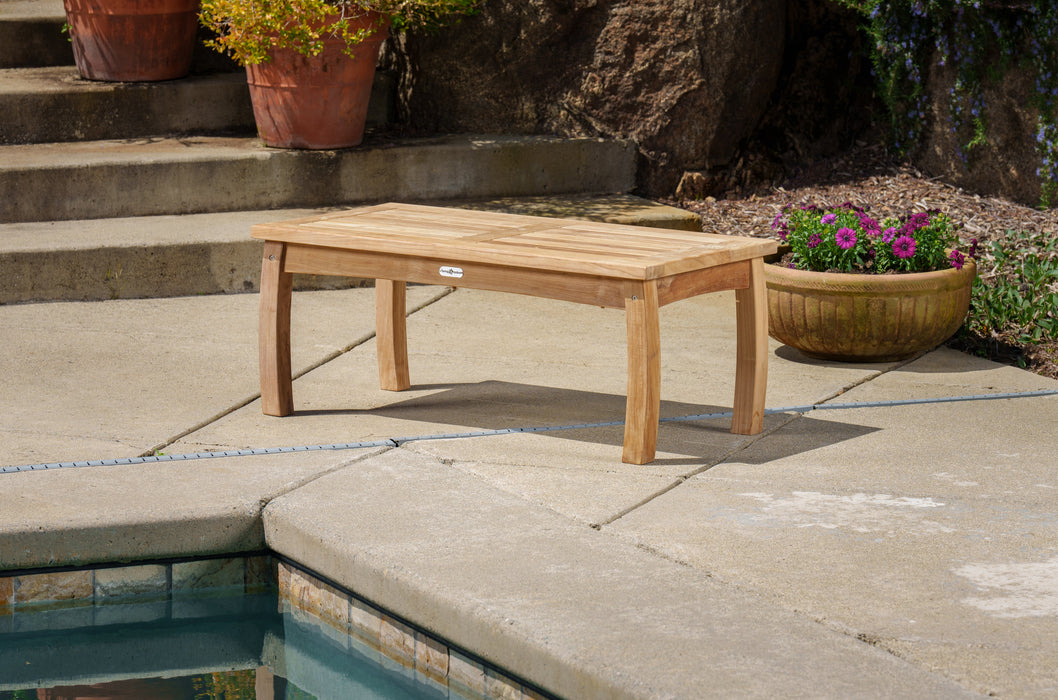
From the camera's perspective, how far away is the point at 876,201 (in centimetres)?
663

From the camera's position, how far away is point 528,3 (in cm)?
696

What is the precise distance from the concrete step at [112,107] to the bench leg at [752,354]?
12.4ft

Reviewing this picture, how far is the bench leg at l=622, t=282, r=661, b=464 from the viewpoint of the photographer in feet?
11.5

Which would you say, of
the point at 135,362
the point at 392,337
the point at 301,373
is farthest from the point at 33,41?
the point at 392,337

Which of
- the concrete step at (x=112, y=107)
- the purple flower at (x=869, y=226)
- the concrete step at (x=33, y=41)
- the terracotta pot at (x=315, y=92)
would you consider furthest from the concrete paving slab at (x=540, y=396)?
the concrete step at (x=33, y=41)

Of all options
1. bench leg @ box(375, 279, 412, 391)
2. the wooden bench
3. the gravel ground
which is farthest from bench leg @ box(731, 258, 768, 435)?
the gravel ground

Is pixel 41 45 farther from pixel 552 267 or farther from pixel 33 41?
pixel 552 267

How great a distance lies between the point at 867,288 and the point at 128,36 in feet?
13.3

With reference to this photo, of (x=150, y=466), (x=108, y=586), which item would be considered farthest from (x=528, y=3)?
(x=108, y=586)

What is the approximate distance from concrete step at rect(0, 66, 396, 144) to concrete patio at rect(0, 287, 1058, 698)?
1771 millimetres

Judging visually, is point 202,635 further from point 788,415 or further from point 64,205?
point 64,205

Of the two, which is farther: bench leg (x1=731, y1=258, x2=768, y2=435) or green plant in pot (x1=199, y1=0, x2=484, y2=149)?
green plant in pot (x1=199, y1=0, x2=484, y2=149)

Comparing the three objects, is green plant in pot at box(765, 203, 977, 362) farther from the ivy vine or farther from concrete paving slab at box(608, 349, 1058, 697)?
the ivy vine

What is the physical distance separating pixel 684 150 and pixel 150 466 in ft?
13.4
